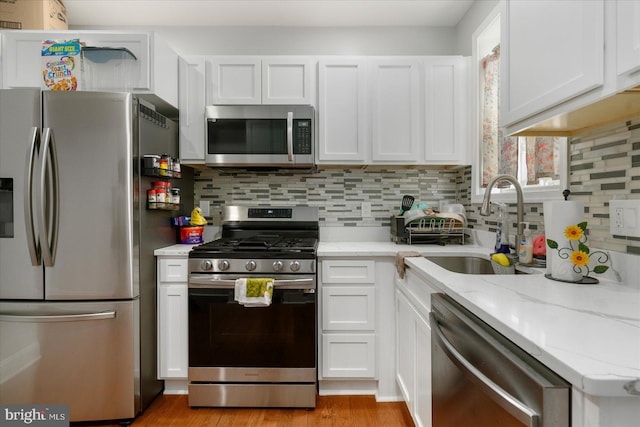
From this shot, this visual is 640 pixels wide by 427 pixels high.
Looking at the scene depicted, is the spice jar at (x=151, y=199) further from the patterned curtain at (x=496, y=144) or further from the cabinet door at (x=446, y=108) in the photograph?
the patterned curtain at (x=496, y=144)

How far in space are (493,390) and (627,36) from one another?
35.9 inches

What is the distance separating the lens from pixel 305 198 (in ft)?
9.08

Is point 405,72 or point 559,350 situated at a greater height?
point 405,72

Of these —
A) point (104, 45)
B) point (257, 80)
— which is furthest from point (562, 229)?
point (104, 45)

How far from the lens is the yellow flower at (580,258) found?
1.22 meters

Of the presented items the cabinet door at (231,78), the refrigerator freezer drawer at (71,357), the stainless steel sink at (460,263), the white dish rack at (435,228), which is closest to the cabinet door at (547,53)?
the stainless steel sink at (460,263)

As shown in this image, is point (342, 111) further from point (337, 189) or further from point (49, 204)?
point (49, 204)

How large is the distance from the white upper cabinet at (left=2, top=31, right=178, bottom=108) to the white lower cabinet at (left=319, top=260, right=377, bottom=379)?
4.94ft

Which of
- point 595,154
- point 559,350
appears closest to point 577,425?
point 559,350

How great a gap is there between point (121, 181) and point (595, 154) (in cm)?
217

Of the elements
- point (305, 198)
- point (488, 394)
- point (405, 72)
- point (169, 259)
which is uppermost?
point (405, 72)

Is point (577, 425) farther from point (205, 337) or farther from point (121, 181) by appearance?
point (121, 181)

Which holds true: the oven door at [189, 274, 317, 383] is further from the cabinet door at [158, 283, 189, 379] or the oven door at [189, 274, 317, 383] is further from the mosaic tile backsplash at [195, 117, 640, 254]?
the mosaic tile backsplash at [195, 117, 640, 254]

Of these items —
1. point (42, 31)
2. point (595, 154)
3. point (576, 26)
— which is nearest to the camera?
point (576, 26)
